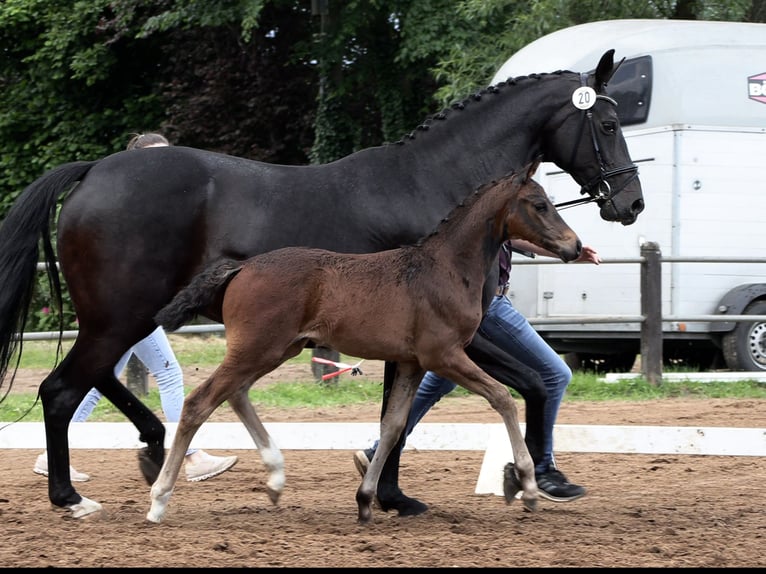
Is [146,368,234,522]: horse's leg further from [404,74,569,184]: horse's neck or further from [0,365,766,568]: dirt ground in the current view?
[404,74,569,184]: horse's neck

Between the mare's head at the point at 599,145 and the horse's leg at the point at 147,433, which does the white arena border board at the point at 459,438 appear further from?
the mare's head at the point at 599,145

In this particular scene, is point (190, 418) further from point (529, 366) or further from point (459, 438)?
point (459, 438)

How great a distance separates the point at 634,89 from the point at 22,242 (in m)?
6.55

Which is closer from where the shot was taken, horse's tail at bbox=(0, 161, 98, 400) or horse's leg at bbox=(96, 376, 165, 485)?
→ horse's tail at bbox=(0, 161, 98, 400)

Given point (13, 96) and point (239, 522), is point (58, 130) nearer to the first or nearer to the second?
point (13, 96)

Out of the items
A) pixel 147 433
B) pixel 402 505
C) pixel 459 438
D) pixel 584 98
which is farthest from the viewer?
pixel 459 438

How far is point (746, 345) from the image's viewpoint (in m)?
9.74

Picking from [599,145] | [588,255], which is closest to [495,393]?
[588,255]

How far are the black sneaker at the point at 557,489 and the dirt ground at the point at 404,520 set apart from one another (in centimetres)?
7

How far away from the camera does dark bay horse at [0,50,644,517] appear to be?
4719 millimetres

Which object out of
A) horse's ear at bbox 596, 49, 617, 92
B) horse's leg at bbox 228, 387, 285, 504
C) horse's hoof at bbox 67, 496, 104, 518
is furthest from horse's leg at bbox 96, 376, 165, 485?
horse's ear at bbox 596, 49, 617, 92

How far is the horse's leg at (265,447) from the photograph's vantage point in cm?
464

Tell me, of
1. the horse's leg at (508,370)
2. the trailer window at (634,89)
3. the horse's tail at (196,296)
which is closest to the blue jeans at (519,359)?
the horse's leg at (508,370)

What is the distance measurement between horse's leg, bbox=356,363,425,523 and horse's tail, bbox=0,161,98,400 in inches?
69.1
